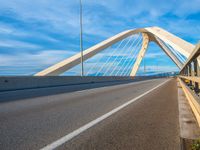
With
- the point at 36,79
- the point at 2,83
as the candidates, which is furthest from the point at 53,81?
the point at 2,83

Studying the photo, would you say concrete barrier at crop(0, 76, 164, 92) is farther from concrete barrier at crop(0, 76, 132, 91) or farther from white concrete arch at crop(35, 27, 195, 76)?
white concrete arch at crop(35, 27, 195, 76)

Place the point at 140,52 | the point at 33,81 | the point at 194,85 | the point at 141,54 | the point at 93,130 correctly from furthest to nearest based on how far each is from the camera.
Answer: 1. the point at 140,52
2. the point at 141,54
3. the point at 33,81
4. the point at 194,85
5. the point at 93,130

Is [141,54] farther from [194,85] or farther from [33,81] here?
[194,85]

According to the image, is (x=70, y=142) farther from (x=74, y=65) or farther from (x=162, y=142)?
(x=74, y=65)

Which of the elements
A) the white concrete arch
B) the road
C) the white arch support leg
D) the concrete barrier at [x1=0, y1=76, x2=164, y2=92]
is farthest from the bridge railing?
the white arch support leg

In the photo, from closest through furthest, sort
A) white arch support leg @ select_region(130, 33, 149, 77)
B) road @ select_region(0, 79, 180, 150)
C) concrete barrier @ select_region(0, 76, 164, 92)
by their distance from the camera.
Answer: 1. road @ select_region(0, 79, 180, 150)
2. concrete barrier @ select_region(0, 76, 164, 92)
3. white arch support leg @ select_region(130, 33, 149, 77)

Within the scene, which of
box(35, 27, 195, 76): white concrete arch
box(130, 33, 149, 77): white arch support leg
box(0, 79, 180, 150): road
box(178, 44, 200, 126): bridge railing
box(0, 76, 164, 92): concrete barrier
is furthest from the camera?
box(130, 33, 149, 77): white arch support leg

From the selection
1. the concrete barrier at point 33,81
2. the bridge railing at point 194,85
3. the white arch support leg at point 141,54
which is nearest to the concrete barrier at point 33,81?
the concrete barrier at point 33,81

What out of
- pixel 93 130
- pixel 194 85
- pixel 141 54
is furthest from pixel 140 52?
pixel 93 130

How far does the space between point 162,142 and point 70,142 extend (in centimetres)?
147

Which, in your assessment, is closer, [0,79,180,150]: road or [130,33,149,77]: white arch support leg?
[0,79,180,150]: road

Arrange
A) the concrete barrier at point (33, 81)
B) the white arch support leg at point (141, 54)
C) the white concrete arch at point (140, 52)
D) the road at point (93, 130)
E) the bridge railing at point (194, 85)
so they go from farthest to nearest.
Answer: the white arch support leg at point (141, 54) → the white concrete arch at point (140, 52) → the concrete barrier at point (33, 81) → the bridge railing at point (194, 85) → the road at point (93, 130)

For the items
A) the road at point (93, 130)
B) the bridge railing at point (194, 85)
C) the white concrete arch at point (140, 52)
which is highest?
the white concrete arch at point (140, 52)

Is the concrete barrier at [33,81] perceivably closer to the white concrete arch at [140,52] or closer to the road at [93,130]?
the road at [93,130]
